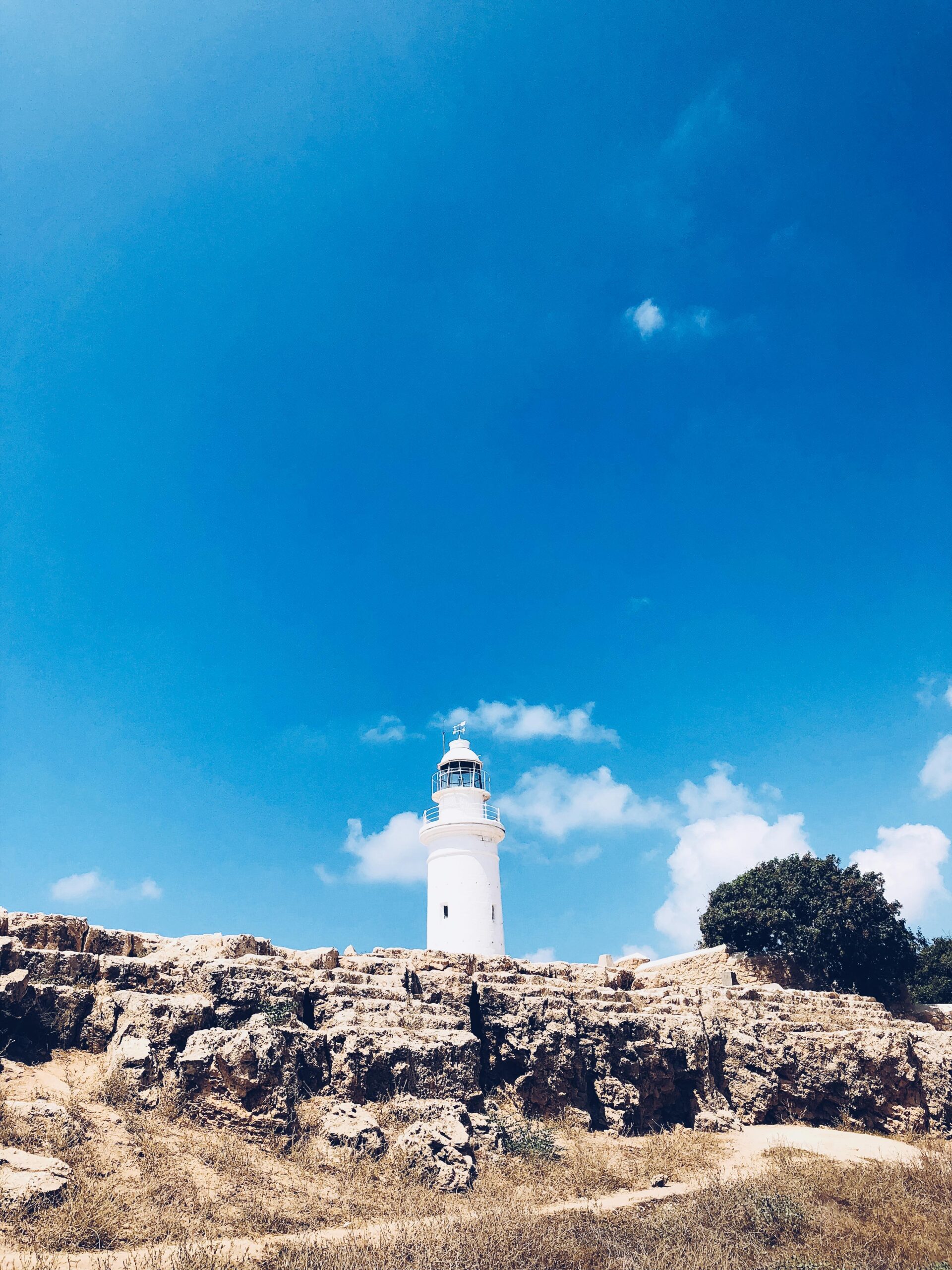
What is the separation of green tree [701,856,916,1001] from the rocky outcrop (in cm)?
762

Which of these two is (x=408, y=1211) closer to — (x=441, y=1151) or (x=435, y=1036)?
(x=441, y=1151)

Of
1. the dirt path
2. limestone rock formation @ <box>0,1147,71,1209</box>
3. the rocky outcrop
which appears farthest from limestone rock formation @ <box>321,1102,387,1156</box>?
limestone rock formation @ <box>0,1147,71,1209</box>

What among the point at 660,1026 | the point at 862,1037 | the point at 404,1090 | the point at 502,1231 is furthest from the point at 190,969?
the point at 862,1037

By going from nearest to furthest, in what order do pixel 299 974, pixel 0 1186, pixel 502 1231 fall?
pixel 0 1186 < pixel 502 1231 < pixel 299 974

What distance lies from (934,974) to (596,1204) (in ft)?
120

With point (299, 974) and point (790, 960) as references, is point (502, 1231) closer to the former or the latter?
point (299, 974)

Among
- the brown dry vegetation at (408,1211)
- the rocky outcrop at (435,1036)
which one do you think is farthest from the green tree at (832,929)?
the brown dry vegetation at (408,1211)

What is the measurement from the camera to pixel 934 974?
3722 cm

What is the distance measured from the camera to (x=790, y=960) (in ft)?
85.0

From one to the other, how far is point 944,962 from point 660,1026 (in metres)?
31.3

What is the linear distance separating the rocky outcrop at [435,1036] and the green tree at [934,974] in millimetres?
21776

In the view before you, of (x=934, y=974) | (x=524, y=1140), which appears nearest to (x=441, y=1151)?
(x=524, y=1140)

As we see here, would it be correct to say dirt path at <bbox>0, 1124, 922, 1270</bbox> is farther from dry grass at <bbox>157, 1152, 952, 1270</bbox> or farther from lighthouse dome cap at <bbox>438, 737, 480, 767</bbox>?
lighthouse dome cap at <bbox>438, 737, 480, 767</bbox>

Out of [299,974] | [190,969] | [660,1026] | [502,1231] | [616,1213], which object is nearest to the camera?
[502,1231]
